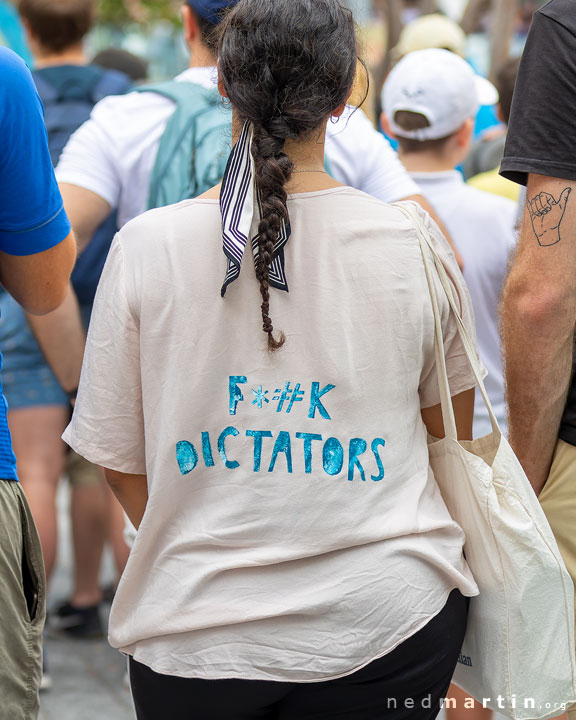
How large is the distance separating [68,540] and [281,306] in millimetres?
3960

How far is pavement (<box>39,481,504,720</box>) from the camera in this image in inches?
143

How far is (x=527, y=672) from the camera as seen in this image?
6.22ft

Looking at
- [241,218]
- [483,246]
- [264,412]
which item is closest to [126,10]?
[483,246]

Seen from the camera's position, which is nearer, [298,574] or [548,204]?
[298,574]

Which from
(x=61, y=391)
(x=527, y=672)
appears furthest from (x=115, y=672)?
(x=527, y=672)

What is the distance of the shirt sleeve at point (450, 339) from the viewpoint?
74.8 inches

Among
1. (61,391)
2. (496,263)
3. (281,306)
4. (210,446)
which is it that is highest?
(281,306)

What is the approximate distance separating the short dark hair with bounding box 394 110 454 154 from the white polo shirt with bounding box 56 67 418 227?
2.46ft

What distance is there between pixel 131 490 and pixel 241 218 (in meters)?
0.63

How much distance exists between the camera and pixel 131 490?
2.01 m

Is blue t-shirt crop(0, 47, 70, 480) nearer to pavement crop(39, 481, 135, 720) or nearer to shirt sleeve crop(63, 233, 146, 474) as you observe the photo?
shirt sleeve crop(63, 233, 146, 474)

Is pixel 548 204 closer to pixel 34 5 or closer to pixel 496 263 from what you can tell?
pixel 496 263

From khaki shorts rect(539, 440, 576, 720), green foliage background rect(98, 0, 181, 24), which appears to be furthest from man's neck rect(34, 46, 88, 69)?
green foliage background rect(98, 0, 181, 24)

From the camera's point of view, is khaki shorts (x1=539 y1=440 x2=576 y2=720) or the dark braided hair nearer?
the dark braided hair
